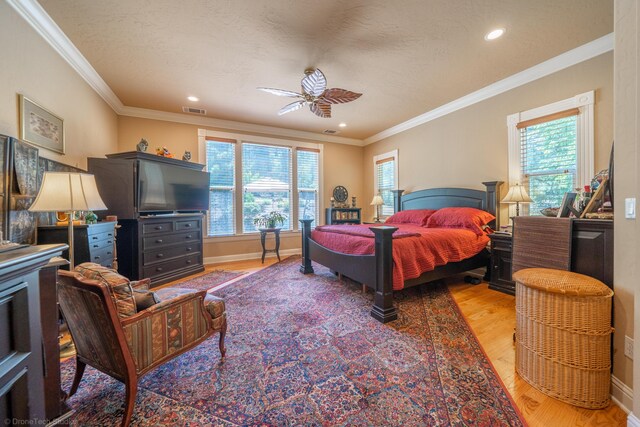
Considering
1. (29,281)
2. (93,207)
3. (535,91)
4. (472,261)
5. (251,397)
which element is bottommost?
(251,397)

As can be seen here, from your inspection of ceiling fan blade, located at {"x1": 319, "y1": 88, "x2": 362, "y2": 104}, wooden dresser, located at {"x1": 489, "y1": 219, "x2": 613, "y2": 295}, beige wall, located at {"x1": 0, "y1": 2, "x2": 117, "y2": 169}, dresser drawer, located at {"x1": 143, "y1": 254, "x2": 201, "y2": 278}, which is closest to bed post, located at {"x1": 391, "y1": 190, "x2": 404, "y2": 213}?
ceiling fan blade, located at {"x1": 319, "y1": 88, "x2": 362, "y2": 104}

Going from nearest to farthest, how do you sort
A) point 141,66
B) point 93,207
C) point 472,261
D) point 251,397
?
point 251,397
point 93,207
point 141,66
point 472,261

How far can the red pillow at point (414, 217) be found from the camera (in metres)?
4.07

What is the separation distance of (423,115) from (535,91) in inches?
67.2

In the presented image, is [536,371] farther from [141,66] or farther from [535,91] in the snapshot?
[141,66]

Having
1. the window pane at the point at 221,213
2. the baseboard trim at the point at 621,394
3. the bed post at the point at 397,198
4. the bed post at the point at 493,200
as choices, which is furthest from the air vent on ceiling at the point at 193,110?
the baseboard trim at the point at 621,394

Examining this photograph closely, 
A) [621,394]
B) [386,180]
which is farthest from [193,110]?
[621,394]

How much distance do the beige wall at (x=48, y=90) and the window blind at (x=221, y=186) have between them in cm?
162

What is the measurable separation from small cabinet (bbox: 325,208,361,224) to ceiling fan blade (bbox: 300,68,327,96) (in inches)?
119

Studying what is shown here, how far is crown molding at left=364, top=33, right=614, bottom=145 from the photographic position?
99.0 inches

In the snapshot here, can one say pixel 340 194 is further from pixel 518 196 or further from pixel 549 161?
pixel 549 161

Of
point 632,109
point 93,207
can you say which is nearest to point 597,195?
point 632,109

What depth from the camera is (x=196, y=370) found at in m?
1.71

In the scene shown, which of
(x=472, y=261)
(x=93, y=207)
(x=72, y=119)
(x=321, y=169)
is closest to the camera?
(x=93, y=207)
